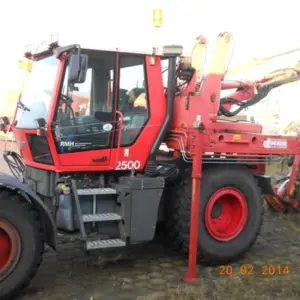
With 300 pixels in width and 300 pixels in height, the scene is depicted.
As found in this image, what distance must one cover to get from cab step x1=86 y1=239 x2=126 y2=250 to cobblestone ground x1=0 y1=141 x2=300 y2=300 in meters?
0.26

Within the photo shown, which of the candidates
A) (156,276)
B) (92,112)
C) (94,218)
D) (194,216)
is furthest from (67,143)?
(156,276)

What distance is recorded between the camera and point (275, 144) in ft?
19.0

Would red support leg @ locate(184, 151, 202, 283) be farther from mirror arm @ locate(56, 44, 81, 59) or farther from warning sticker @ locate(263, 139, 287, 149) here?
mirror arm @ locate(56, 44, 81, 59)

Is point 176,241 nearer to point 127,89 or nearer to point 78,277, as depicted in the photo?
point 78,277

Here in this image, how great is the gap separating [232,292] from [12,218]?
7.23ft

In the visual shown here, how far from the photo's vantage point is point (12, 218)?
4129mm

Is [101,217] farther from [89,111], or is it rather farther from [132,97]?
[132,97]

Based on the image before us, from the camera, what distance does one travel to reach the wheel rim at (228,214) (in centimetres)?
546

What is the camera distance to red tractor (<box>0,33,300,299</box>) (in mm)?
4570

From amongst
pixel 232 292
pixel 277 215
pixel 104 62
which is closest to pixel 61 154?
pixel 104 62

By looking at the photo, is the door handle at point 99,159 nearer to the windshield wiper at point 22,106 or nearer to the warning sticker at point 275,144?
the windshield wiper at point 22,106
